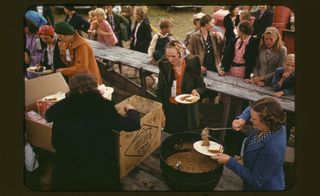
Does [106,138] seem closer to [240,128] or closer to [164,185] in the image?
[164,185]

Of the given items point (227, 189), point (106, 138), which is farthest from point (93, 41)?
point (227, 189)

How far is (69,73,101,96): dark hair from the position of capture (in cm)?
289

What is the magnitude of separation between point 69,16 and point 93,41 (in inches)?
10.1

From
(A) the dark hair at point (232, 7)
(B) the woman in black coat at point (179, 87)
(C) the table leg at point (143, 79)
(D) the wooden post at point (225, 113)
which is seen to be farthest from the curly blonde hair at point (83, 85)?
(A) the dark hair at point (232, 7)

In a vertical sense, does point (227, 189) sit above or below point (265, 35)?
below

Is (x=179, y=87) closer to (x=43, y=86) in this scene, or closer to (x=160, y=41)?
(x=160, y=41)

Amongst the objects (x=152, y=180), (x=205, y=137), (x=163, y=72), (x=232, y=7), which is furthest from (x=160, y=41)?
(x=152, y=180)

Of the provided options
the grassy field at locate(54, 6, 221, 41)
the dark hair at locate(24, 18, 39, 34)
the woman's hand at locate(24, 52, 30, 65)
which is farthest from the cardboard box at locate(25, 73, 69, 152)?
the grassy field at locate(54, 6, 221, 41)

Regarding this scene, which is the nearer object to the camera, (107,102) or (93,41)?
Result: (107,102)

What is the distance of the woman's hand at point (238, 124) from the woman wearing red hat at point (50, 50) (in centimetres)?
132

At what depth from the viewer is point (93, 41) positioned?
10.6 feet

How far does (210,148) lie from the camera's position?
312cm

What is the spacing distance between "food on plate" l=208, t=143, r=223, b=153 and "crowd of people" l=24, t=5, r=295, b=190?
68mm

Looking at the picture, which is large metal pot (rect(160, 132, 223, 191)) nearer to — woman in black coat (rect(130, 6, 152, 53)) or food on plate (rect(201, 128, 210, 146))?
food on plate (rect(201, 128, 210, 146))
